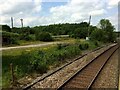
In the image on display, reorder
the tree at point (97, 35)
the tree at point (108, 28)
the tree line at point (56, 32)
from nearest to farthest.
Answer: the tree line at point (56, 32)
the tree at point (97, 35)
the tree at point (108, 28)

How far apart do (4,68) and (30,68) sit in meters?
1.73

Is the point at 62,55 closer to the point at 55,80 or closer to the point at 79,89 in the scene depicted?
the point at 55,80

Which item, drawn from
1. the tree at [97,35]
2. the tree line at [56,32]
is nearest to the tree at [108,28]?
the tree line at [56,32]

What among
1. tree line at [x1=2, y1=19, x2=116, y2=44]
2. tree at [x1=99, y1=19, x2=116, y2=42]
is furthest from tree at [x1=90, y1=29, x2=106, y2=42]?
tree at [x1=99, y1=19, x2=116, y2=42]

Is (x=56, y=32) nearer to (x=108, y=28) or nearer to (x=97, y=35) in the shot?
(x=108, y=28)

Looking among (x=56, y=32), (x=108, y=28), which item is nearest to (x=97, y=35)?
(x=108, y=28)

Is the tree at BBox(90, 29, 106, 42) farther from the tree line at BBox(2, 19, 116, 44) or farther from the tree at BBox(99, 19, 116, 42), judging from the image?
the tree at BBox(99, 19, 116, 42)

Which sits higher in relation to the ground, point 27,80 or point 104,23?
point 104,23

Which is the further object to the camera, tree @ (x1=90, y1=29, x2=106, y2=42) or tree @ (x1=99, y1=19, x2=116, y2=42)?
tree @ (x1=99, y1=19, x2=116, y2=42)

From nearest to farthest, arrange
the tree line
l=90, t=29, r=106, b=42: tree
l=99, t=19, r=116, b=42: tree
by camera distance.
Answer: the tree line
l=90, t=29, r=106, b=42: tree
l=99, t=19, r=116, b=42: tree

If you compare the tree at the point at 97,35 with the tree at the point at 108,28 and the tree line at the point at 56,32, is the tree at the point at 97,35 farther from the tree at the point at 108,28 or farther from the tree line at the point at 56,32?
the tree at the point at 108,28

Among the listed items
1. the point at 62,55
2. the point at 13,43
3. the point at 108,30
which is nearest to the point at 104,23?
the point at 108,30

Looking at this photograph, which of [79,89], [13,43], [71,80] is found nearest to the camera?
[79,89]

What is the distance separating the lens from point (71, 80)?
1493cm
